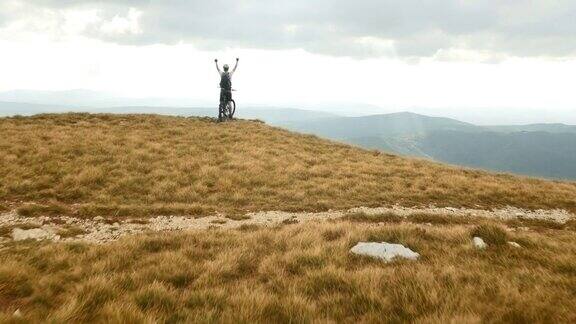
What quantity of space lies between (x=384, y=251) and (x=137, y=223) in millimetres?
8437

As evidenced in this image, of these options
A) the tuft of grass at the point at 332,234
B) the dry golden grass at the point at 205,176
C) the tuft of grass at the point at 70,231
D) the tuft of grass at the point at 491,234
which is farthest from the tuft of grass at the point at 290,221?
the tuft of grass at the point at 70,231

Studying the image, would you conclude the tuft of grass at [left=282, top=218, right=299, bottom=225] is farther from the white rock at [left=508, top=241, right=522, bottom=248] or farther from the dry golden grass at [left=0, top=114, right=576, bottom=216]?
the white rock at [left=508, top=241, right=522, bottom=248]

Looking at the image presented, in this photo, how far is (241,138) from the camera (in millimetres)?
30922

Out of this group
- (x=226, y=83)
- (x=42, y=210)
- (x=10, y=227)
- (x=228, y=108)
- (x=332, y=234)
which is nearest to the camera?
(x=332, y=234)

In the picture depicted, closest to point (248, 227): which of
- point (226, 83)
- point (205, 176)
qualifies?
point (205, 176)

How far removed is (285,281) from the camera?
7.22 metres

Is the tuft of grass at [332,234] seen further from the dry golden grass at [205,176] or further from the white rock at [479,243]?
the dry golden grass at [205,176]

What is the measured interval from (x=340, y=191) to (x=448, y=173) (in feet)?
33.7

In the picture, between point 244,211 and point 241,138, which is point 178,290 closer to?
point 244,211

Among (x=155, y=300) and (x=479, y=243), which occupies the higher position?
(x=155, y=300)

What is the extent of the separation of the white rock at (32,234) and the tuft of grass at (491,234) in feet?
37.3

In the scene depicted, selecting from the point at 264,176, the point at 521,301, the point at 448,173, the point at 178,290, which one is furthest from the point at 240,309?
the point at 448,173

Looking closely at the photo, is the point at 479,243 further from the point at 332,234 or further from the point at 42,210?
the point at 42,210

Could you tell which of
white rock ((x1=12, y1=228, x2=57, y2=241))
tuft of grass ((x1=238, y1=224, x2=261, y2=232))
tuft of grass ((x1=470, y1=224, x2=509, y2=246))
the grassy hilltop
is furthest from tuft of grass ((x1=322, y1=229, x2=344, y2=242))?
white rock ((x1=12, y1=228, x2=57, y2=241))
